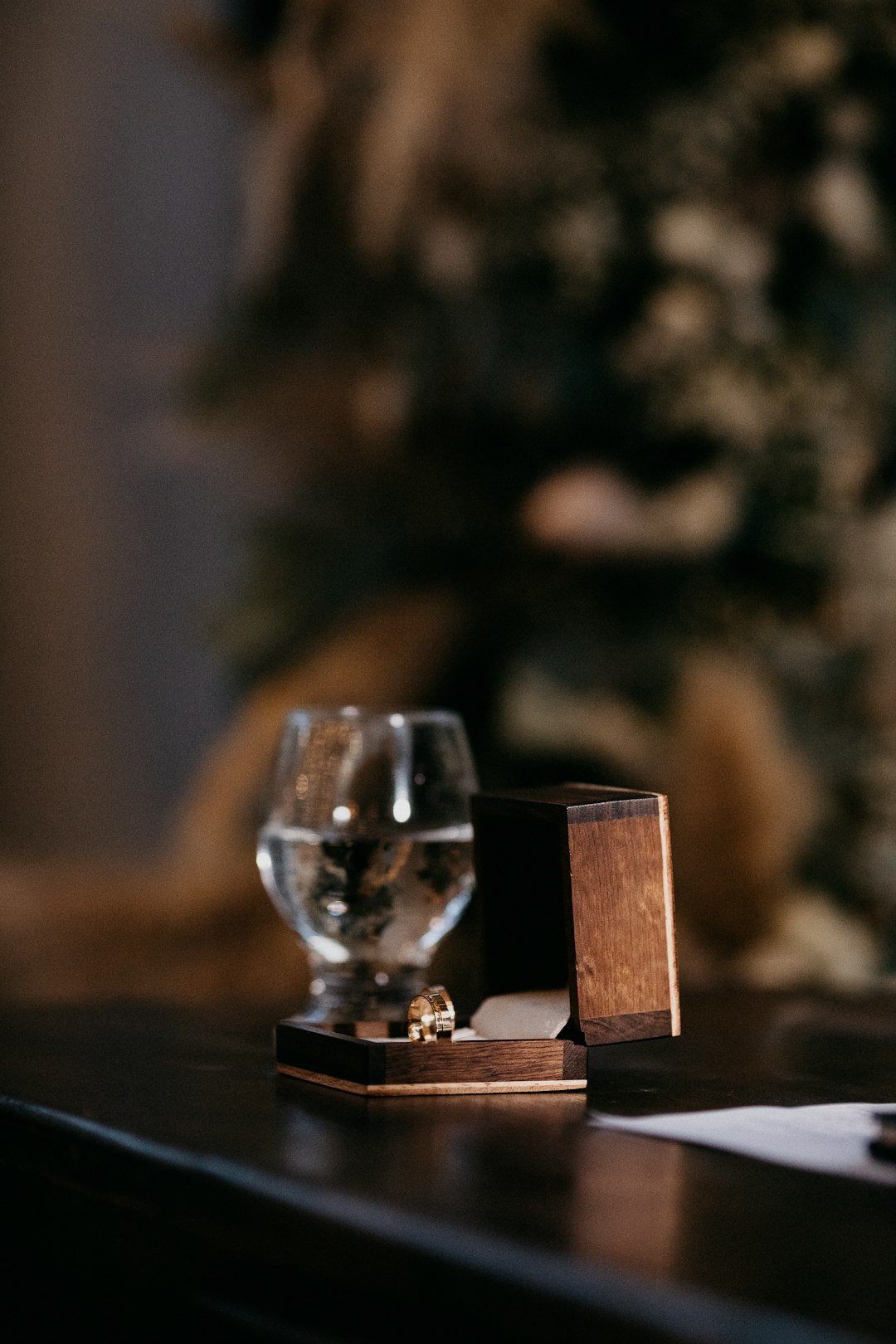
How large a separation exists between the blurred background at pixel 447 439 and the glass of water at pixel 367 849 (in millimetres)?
1394

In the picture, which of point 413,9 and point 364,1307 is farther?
point 413,9

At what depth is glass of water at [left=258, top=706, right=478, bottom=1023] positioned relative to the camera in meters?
0.88

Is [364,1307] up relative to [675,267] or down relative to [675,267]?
down

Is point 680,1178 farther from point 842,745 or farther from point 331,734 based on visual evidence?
point 842,745

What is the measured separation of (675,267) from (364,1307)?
2.02m

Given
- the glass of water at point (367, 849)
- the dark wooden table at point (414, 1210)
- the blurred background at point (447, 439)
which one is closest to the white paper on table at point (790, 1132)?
the dark wooden table at point (414, 1210)

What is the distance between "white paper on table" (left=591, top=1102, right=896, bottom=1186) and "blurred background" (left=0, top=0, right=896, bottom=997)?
1556 mm

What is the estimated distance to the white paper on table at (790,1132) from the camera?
620mm

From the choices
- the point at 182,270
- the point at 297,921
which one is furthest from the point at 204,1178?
the point at 182,270

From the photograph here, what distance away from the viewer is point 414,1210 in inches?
21.0

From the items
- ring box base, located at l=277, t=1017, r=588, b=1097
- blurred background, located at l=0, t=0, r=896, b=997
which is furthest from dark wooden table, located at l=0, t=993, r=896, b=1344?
blurred background, located at l=0, t=0, r=896, b=997

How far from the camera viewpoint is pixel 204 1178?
593 millimetres

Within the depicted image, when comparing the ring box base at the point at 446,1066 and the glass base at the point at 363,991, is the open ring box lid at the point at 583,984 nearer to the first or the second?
the ring box base at the point at 446,1066

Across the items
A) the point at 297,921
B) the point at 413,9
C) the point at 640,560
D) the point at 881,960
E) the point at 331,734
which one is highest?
the point at 413,9
